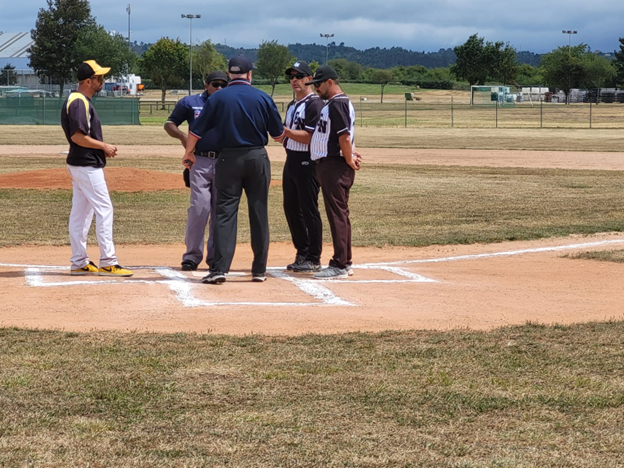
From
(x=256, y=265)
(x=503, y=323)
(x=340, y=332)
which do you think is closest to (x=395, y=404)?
(x=340, y=332)

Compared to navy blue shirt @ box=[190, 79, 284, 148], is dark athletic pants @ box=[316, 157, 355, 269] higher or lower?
lower

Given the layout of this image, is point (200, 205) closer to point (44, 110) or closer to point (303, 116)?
point (303, 116)

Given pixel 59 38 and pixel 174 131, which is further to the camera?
pixel 59 38

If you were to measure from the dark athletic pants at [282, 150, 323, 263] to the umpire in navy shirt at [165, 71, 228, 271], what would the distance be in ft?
2.42

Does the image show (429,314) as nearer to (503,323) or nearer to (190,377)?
(503,323)

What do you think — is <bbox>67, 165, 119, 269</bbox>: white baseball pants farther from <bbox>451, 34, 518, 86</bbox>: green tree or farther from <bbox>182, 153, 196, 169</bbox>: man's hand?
<bbox>451, 34, 518, 86</bbox>: green tree

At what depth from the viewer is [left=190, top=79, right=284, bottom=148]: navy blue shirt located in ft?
26.0

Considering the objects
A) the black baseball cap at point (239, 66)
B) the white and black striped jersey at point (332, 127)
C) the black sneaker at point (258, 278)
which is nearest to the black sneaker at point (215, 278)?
the black sneaker at point (258, 278)

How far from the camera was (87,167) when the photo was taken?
816 centimetres

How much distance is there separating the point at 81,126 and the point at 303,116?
2.08m

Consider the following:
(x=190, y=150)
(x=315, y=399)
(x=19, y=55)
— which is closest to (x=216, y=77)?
(x=190, y=150)

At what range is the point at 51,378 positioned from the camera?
5.11 meters

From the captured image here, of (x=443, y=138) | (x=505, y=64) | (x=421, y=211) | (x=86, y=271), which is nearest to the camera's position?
(x=86, y=271)

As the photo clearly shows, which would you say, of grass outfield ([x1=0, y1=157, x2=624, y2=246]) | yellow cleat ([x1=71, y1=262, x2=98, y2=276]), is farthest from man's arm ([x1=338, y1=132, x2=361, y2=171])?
grass outfield ([x1=0, y1=157, x2=624, y2=246])
